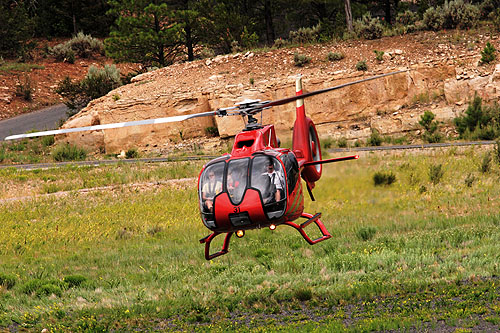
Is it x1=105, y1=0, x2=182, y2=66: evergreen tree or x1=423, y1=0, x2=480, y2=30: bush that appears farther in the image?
x1=105, y1=0, x2=182, y2=66: evergreen tree

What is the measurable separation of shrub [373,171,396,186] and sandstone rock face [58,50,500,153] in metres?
15.9

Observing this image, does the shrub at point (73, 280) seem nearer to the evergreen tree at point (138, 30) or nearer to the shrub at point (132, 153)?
the shrub at point (132, 153)

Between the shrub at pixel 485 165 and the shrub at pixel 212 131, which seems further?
the shrub at pixel 212 131

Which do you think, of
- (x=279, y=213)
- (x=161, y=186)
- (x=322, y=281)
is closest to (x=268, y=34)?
(x=161, y=186)

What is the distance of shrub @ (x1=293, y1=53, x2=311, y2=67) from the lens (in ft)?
133

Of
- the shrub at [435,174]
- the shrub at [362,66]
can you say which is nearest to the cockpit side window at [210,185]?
the shrub at [435,174]

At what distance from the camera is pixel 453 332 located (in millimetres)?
11633

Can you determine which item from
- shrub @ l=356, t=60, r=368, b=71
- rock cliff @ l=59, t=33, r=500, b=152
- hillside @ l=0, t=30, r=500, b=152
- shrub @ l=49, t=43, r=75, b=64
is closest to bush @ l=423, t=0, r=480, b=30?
hillside @ l=0, t=30, r=500, b=152

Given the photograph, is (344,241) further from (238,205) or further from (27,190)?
(27,190)

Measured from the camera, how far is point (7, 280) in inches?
666

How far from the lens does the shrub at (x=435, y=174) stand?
22.3m

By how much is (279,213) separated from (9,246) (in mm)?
12568

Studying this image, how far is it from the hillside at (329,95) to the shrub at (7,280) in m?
21.0

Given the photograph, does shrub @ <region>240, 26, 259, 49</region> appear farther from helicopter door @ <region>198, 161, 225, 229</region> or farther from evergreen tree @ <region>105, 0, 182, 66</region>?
helicopter door @ <region>198, 161, 225, 229</region>
